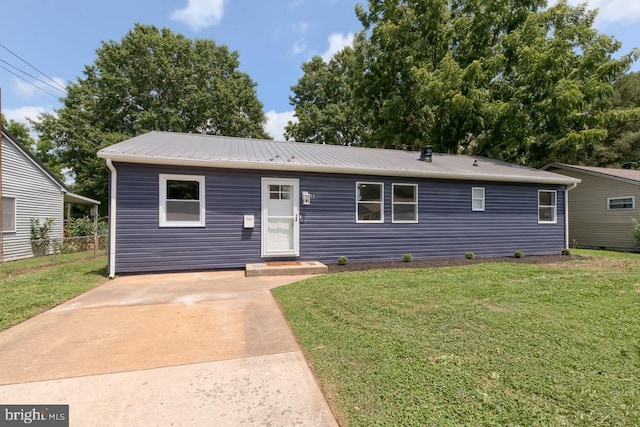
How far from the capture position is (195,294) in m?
5.03

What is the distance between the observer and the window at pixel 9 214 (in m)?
10.2

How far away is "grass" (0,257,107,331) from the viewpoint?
405 centimetres

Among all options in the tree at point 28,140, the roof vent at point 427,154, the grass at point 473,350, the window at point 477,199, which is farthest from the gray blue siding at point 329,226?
the tree at point 28,140

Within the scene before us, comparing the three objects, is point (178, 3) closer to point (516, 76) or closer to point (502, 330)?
point (502, 330)

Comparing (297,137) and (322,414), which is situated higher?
(297,137)

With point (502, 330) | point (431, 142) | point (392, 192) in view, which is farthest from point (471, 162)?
point (502, 330)

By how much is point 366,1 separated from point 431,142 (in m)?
9.15

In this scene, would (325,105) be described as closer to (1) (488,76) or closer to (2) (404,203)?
(1) (488,76)

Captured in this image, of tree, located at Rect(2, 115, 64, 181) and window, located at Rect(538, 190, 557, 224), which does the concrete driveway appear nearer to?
window, located at Rect(538, 190, 557, 224)

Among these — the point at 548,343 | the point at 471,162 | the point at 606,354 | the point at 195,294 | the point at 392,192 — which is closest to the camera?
the point at 606,354

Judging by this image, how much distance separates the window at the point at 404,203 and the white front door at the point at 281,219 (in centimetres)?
279

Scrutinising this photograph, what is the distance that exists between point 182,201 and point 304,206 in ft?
9.38

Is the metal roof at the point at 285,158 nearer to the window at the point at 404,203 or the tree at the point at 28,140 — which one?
the window at the point at 404,203

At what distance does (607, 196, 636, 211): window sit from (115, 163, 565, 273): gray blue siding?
4348 millimetres
